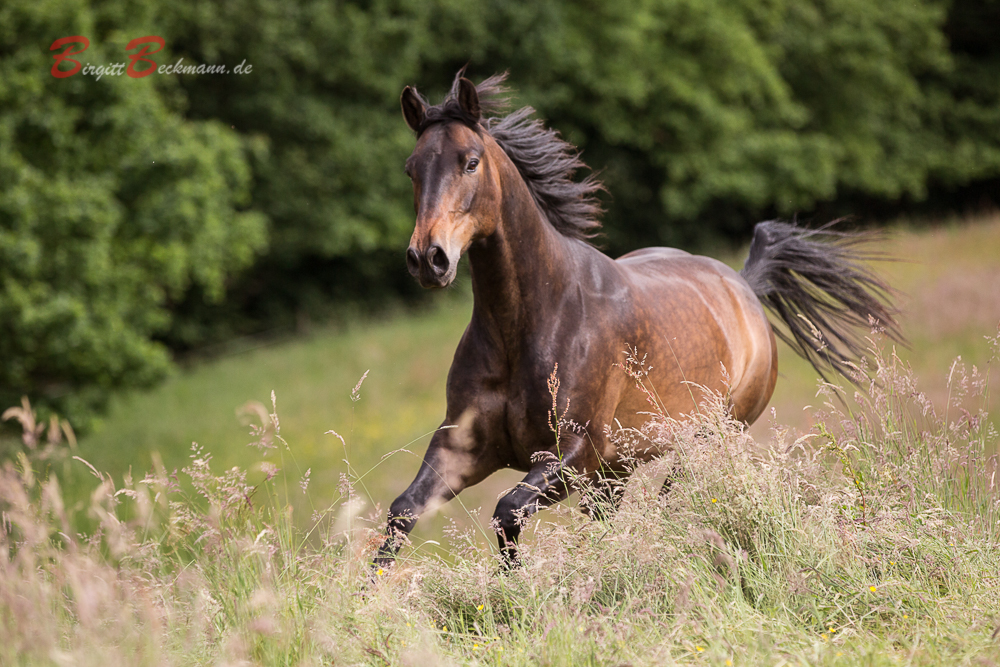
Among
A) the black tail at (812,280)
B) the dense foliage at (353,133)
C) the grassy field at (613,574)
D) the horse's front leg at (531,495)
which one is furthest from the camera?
the dense foliage at (353,133)

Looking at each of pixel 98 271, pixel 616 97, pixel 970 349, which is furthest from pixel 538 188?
pixel 616 97

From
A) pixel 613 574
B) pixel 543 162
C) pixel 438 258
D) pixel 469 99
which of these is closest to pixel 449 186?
pixel 438 258

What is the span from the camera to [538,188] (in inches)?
176

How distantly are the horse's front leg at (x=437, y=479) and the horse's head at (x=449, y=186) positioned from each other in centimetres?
85

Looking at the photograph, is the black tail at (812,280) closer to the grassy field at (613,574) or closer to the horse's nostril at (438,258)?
the grassy field at (613,574)

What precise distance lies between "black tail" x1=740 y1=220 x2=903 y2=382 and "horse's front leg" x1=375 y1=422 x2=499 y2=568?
288 cm

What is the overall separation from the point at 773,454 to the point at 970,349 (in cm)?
1059

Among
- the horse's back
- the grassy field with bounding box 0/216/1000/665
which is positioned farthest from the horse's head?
the horse's back


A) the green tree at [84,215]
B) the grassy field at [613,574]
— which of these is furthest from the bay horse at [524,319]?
the green tree at [84,215]

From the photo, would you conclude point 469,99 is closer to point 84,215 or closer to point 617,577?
point 617,577

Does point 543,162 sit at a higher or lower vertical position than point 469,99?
lower

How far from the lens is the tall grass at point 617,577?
2900 mm

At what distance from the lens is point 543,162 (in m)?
4.43

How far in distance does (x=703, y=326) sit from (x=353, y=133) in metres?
16.2
